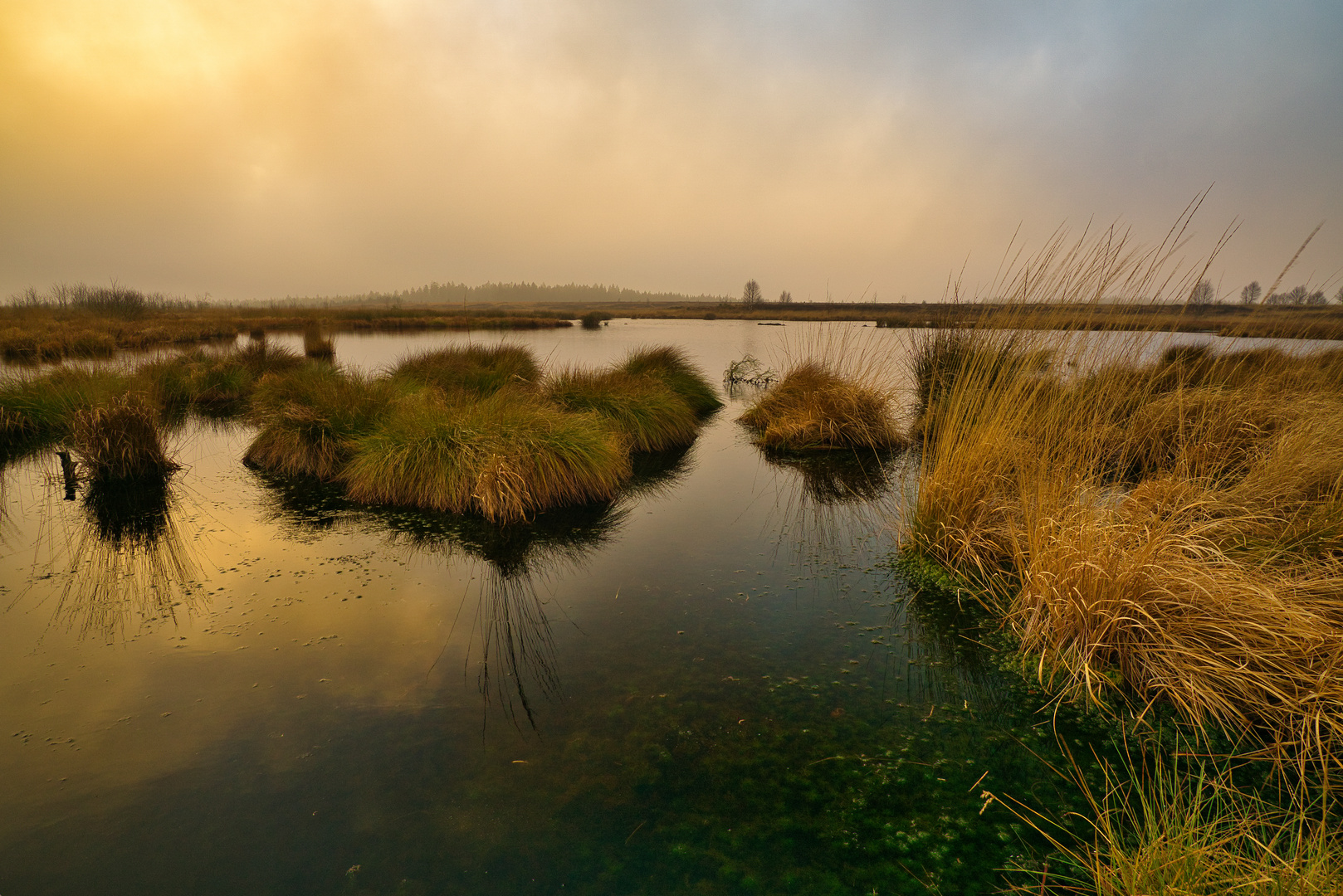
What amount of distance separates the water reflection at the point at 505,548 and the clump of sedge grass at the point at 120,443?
3.37ft

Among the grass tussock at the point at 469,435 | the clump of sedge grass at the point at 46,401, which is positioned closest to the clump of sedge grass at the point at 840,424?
the grass tussock at the point at 469,435

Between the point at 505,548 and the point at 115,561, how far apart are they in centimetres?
286

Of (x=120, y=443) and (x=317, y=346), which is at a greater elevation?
(x=317, y=346)

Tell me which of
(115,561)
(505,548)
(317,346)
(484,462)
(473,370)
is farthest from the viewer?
(317,346)

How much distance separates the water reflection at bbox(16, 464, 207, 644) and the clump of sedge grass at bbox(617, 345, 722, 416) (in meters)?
6.98

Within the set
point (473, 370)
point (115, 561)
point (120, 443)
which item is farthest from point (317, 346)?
point (115, 561)

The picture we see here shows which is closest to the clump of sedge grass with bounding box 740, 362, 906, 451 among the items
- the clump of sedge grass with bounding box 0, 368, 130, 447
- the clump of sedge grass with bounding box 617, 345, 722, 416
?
the clump of sedge grass with bounding box 617, 345, 722, 416

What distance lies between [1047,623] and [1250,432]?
4097 mm

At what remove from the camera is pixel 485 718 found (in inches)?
108

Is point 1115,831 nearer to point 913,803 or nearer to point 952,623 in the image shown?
point 913,803

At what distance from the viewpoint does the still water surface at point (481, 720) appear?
202cm

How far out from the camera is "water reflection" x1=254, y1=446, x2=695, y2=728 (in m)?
3.13

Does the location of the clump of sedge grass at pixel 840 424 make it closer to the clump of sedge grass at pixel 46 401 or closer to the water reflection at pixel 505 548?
the water reflection at pixel 505 548

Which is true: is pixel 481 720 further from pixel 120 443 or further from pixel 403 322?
pixel 403 322
